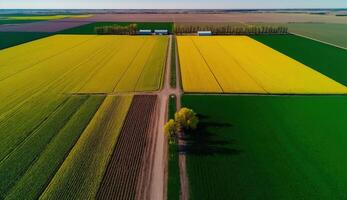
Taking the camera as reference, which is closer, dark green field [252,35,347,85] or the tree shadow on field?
the tree shadow on field

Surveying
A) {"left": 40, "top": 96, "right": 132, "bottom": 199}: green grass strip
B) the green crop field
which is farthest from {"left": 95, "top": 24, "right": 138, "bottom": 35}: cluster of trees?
{"left": 40, "top": 96, "right": 132, "bottom": 199}: green grass strip

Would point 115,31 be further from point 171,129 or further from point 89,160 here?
point 89,160

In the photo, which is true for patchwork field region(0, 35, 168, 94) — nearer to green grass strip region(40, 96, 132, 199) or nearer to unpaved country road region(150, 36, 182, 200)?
unpaved country road region(150, 36, 182, 200)

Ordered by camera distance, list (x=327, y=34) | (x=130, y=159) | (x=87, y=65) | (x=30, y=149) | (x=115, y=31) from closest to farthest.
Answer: (x=130, y=159), (x=30, y=149), (x=87, y=65), (x=327, y=34), (x=115, y=31)

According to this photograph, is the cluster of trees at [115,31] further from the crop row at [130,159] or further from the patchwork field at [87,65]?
the crop row at [130,159]

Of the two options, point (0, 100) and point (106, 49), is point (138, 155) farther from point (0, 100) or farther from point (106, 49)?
point (106, 49)

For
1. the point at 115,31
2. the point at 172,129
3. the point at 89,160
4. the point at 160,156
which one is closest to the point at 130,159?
the point at 160,156

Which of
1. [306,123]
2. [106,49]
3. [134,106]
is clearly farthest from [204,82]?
[106,49]
